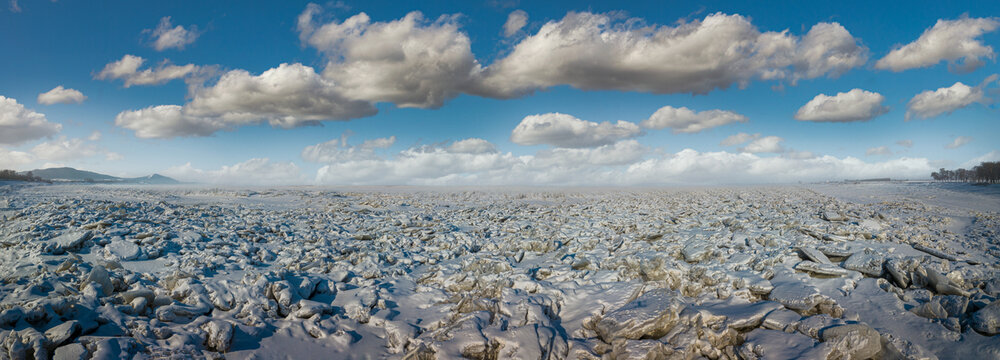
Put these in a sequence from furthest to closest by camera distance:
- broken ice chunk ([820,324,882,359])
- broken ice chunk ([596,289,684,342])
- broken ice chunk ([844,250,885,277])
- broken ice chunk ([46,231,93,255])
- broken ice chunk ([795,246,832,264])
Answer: broken ice chunk ([46,231,93,255]) < broken ice chunk ([795,246,832,264]) < broken ice chunk ([844,250,885,277]) < broken ice chunk ([596,289,684,342]) < broken ice chunk ([820,324,882,359])

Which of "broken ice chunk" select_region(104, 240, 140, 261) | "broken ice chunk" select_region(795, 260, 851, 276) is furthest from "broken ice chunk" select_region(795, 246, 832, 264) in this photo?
"broken ice chunk" select_region(104, 240, 140, 261)

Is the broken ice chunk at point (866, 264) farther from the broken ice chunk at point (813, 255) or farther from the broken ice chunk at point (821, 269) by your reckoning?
the broken ice chunk at point (813, 255)

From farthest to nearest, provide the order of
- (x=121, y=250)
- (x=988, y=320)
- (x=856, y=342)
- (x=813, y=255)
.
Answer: (x=121, y=250), (x=813, y=255), (x=988, y=320), (x=856, y=342)

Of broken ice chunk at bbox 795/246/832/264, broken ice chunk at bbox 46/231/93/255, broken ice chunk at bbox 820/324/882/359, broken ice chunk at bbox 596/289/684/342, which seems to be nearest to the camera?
broken ice chunk at bbox 820/324/882/359

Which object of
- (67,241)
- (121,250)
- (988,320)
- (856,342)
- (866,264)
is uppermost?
(67,241)

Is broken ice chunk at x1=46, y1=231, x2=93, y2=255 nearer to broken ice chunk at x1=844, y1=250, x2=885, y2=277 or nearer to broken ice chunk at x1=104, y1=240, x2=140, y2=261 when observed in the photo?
broken ice chunk at x1=104, y1=240, x2=140, y2=261

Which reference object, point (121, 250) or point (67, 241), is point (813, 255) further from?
point (67, 241)

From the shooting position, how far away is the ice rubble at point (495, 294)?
427 centimetres

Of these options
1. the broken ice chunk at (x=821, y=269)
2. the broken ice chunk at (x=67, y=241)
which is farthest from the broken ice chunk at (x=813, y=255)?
the broken ice chunk at (x=67, y=241)

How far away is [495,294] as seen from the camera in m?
6.25

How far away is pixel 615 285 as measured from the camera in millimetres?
6402

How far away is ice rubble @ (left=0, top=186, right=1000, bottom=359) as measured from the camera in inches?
168

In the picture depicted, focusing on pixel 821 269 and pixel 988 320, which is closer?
pixel 988 320

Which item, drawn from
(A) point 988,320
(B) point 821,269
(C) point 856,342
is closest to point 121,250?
(C) point 856,342
